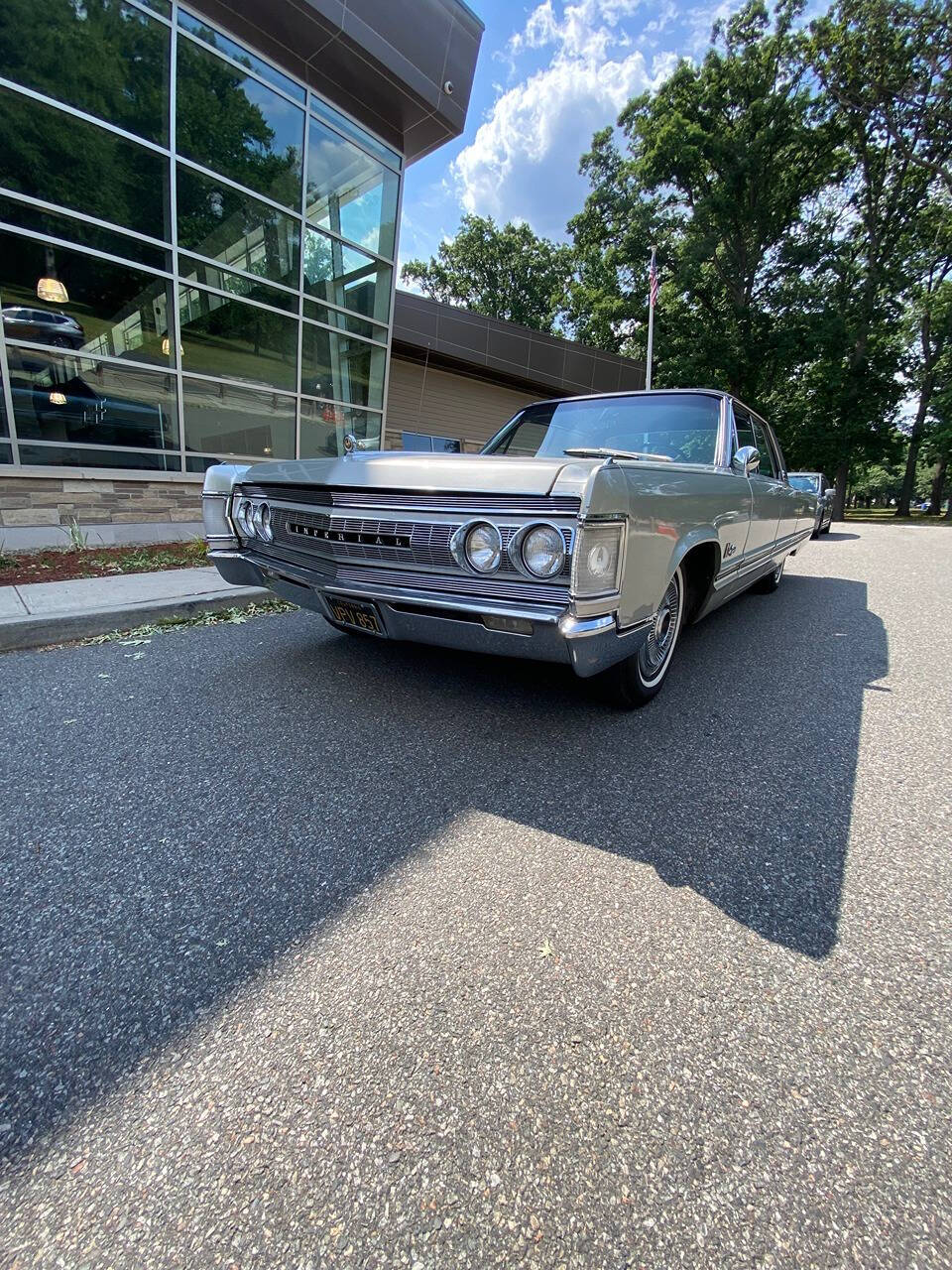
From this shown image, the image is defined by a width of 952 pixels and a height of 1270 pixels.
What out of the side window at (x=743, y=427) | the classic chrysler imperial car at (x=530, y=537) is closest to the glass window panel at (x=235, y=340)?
the classic chrysler imperial car at (x=530, y=537)

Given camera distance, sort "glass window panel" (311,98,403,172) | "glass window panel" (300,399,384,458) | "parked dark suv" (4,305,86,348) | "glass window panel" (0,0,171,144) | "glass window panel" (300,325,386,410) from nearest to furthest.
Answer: "glass window panel" (0,0,171,144) → "parked dark suv" (4,305,86,348) → "glass window panel" (311,98,403,172) → "glass window panel" (300,325,386,410) → "glass window panel" (300,399,384,458)

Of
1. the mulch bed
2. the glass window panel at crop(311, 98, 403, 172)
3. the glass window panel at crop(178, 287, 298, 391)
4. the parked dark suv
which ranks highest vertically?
the glass window panel at crop(311, 98, 403, 172)

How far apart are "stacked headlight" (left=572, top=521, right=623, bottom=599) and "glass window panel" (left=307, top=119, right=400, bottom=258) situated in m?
9.74

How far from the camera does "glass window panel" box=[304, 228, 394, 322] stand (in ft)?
29.9

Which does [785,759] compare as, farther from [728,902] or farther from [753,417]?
[753,417]

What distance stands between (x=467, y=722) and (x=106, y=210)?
8.18m

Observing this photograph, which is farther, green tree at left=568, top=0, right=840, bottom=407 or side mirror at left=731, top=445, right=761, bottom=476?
green tree at left=568, top=0, right=840, bottom=407

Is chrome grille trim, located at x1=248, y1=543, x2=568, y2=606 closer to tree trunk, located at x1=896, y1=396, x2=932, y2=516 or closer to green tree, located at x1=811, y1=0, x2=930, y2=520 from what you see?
green tree, located at x1=811, y1=0, x2=930, y2=520

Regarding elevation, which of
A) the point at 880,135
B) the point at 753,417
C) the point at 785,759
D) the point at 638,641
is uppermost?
the point at 880,135

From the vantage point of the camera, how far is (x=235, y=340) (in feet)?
27.6

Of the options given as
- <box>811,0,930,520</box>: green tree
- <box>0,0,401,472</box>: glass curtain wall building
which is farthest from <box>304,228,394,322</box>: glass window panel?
<box>811,0,930,520</box>: green tree

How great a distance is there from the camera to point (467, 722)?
277 cm

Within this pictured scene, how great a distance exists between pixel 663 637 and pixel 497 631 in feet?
4.08

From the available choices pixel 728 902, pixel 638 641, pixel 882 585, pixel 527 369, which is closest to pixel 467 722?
pixel 638 641
